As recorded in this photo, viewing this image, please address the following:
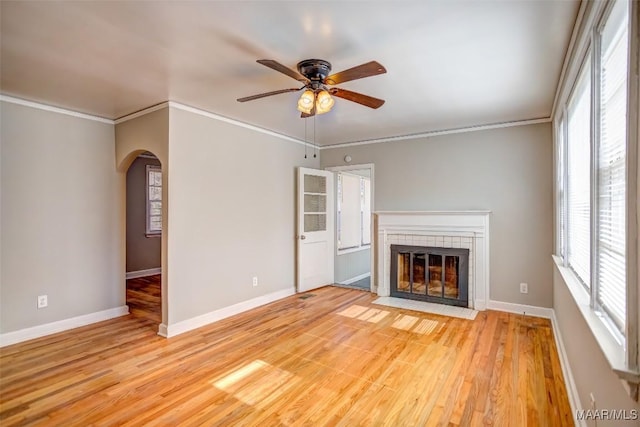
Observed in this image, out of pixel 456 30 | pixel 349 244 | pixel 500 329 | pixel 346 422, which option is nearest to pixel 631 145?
pixel 456 30

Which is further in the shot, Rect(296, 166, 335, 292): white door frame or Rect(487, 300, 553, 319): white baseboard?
Rect(296, 166, 335, 292): white door frame

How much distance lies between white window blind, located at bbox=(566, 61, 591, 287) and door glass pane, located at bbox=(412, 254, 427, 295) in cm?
195

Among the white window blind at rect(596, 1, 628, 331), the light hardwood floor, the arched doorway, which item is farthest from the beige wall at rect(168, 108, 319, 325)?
the white window blind at rect(596, 1, 628, 331)

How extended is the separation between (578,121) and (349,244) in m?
4.39

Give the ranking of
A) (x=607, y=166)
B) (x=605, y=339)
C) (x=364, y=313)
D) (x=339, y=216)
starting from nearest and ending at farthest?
(x=605, y=339), (x=607, y=166), (x=364, y=313), (x=339, y=216)

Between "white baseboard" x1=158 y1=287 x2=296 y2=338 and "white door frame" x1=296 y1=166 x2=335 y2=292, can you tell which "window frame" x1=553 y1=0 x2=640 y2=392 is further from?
"white baseboard" x1=158 y1=287 x2=296 y2=338

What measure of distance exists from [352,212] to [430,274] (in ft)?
7.53

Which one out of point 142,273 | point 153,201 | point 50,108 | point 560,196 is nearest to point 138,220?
point 153,201

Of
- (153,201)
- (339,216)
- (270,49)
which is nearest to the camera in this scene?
(270,49)

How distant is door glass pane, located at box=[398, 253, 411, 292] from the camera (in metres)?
4.87

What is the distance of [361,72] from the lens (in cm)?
212

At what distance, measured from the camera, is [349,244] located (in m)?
6.43

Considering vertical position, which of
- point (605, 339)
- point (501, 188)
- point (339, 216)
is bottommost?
point (605, 339)

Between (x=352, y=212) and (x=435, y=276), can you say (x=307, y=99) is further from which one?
(x=352, y=212)
